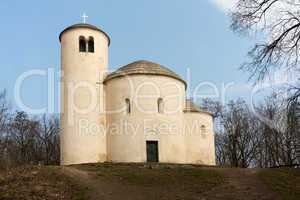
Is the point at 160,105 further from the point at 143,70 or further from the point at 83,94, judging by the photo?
the point at 83,94

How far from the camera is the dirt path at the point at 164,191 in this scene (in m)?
17.0

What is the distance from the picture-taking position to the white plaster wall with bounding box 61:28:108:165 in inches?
1158

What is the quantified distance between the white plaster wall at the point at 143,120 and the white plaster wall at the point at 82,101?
865mm

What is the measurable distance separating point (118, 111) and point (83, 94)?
3.00 meters

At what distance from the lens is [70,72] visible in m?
30.8

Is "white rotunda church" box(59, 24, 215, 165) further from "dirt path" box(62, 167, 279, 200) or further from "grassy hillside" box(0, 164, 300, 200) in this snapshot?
"dirt path" box(62, 167, 279, 200)

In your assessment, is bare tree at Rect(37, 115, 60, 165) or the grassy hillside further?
bare tree at Rect(37, 115, 60, 165)

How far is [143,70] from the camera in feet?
97.5

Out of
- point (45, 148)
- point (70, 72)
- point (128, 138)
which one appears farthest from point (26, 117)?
point (128, 138)

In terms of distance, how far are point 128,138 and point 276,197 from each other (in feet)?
44.1

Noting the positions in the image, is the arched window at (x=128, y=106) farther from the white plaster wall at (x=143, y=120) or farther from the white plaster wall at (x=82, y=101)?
the white plaster wall at (x=82, y=101)

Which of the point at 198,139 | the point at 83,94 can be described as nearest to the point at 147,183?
the point at 83,94

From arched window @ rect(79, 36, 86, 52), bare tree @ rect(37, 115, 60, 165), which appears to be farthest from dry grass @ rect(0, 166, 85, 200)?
bare tree @ rect(37, 115, 60, 165)

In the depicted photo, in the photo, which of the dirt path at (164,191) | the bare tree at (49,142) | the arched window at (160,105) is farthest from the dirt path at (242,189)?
the bare tree at (49,142)
